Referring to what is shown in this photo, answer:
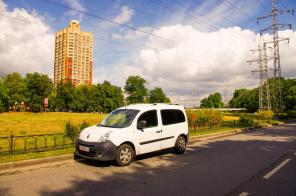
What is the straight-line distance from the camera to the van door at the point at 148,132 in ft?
34.5

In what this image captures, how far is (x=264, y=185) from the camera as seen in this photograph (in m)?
7.53

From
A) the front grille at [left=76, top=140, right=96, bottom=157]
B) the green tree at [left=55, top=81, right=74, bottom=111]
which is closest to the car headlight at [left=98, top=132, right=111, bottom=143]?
the front grille at [left=76, top=140, right=96, bottom=157]

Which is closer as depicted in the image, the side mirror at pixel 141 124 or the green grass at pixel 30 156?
the green grass at pixel 30 156

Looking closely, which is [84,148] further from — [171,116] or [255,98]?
[255,98]

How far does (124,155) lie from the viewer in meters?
9.88

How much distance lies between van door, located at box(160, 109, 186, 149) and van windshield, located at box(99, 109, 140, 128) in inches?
54.4

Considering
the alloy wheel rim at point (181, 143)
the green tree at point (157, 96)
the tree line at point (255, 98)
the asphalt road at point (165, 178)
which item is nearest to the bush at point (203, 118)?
the alloy wheel rim at point (181, 143)

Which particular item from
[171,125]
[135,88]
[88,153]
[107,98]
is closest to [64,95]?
[107,98]

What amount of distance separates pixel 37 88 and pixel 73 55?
82.1 ft

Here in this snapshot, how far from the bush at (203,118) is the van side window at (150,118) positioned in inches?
511

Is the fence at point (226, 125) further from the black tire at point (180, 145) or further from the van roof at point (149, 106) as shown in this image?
the van roof at point (149, 106)

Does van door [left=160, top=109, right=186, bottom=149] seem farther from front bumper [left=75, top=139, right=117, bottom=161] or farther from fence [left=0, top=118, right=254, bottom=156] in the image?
fence [left=0, top=118, right=254, bottom=156]

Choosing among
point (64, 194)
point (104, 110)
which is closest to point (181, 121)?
point (64, 194)

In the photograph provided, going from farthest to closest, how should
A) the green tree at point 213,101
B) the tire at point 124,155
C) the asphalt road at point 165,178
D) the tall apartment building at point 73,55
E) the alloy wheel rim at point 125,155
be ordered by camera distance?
the green tree at point 213,101 → the tall apartment building at point 73,55 → the alloy wheel rim at point 125,155 → the tire at point 124,155 → the asphalt road at point 165,178
